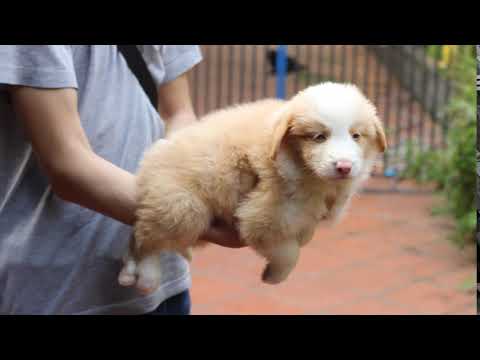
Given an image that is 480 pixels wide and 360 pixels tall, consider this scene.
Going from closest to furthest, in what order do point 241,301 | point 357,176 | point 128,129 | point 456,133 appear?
point 357,176 < point 128,129 < point 241,301 < point 456,133

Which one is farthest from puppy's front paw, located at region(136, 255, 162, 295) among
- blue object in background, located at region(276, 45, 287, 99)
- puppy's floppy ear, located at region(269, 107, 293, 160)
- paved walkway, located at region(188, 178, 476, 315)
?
blue object in background, located at region(276, 45, 287, 99)

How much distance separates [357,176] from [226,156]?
33cm

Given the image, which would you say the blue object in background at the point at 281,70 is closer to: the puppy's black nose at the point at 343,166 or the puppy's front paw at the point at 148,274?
the puppy's front paw at the point at 148,274

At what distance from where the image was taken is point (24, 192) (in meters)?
2.01

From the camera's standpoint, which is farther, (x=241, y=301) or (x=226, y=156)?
(x=241, y=301)

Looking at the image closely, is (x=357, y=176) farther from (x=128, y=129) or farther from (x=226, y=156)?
(x=128, y=129)

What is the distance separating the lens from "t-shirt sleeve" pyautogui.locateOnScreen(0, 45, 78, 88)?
1803 millimetres

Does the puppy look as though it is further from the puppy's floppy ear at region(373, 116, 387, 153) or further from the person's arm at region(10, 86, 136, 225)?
the person's arm at region(10, 86, 136, 225)

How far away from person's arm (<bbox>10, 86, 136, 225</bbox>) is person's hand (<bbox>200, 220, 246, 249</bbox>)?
0.83 feet

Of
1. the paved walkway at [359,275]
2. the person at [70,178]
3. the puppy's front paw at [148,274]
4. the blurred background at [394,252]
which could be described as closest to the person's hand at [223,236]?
the person at [70,178]

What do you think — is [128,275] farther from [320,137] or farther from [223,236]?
[320,137]

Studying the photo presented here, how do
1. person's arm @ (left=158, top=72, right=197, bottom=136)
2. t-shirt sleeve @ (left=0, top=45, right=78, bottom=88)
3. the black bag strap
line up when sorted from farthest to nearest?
person's arm @ (left=158, top=72, right=197, bottom=136) → the black bag strap → t-shirt sleeve @ (left=0, top=45, right=78, bottom=88)

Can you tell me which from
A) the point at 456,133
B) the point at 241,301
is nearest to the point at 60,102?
the point at 241,301
